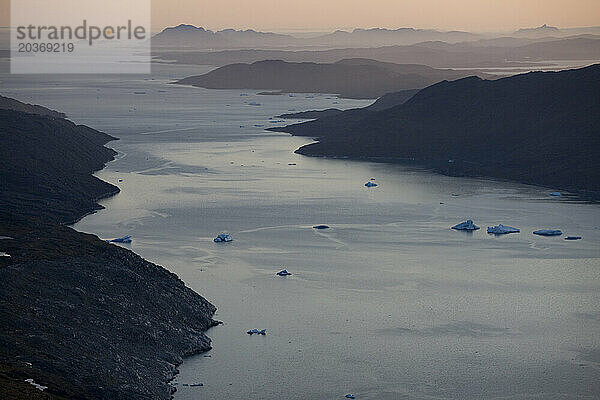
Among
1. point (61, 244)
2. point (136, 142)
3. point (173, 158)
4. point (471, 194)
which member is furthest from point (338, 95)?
point (61, 244)

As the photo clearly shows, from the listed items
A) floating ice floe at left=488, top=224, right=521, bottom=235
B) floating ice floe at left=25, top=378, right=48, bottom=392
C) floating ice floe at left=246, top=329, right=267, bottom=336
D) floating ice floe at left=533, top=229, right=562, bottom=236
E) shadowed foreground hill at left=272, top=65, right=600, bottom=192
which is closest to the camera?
floating ice floe at left=25, top=378, right=48, bottom=392

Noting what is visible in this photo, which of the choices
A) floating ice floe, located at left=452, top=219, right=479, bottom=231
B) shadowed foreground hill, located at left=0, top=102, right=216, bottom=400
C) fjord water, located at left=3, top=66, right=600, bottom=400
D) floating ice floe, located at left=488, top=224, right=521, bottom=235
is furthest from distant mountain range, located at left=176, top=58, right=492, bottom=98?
shadowed foreground hill, located at left=0, top=102, right=216, bottom=400

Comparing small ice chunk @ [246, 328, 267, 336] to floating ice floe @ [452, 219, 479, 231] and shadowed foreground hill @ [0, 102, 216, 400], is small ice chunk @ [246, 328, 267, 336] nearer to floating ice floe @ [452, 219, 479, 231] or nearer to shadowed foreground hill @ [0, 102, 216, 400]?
shadowed foreground hill @ [0, 102, 216, 400]

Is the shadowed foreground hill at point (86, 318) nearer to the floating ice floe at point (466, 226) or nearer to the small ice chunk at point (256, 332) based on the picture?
the small ice chunk at point (256, 332)

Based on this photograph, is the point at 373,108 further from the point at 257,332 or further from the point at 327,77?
the point at 257,332

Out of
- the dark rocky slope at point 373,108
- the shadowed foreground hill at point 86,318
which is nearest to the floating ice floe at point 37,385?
the shadowed foreground hill at point 86,318
